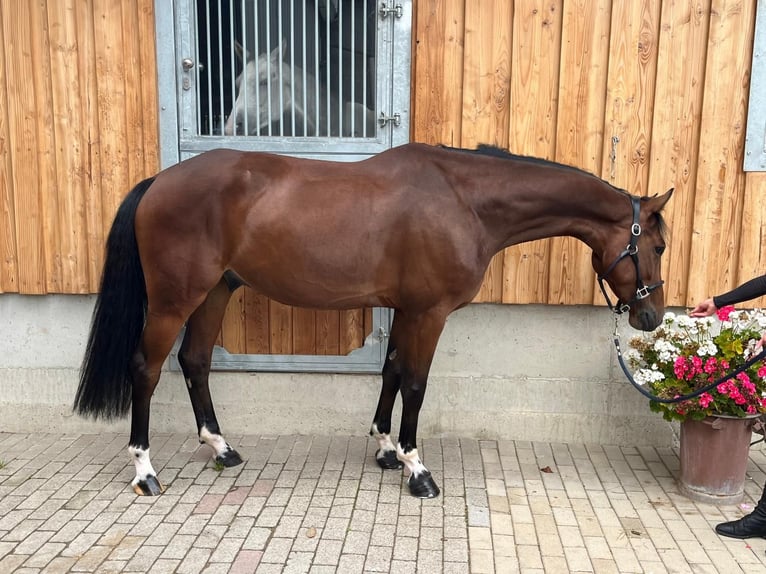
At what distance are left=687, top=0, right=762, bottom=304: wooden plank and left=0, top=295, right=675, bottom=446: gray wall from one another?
0.62 m

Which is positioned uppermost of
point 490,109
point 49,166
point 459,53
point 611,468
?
point 459,53

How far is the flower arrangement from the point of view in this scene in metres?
3.07

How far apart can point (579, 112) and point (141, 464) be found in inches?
126

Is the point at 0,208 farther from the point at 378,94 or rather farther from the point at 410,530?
the point at 410,530

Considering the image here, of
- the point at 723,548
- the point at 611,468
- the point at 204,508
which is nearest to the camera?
the point at 723,548

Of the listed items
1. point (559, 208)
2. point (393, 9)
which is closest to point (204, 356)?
point (559, 208)

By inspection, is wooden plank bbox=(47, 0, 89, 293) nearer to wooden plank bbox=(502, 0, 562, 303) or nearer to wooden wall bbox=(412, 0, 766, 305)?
wooden wall bbox=(412, 0, 766, 305)

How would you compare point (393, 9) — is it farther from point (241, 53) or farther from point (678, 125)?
point (678, 125)

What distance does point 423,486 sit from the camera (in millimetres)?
3234

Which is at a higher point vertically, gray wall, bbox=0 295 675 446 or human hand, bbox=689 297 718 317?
human hand, bbox=689 297 718 317

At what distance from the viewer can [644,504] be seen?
3.19 metres

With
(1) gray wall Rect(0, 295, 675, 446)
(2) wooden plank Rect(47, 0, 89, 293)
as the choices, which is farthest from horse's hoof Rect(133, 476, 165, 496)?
(2) wooden plank Rect(47, 0, 89, 293)

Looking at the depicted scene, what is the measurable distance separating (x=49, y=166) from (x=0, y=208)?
1.36 feet

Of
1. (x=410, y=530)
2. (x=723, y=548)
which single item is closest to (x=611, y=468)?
(x=723, y=548)
